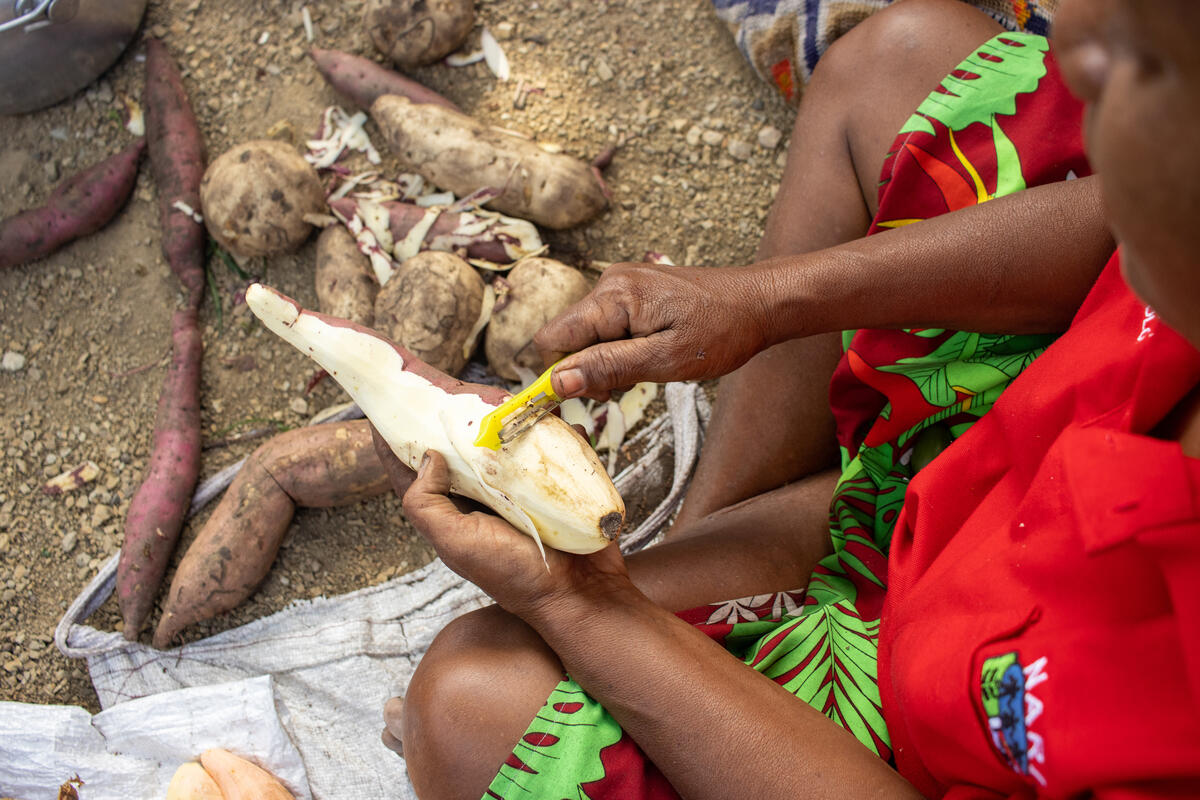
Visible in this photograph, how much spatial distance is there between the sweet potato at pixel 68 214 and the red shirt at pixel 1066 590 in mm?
1980

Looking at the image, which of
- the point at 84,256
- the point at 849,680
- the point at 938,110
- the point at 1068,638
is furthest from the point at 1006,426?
the point at 84,256

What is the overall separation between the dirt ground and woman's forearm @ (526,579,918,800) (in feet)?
2.78

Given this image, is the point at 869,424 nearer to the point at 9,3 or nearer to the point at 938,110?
the point at 938,110

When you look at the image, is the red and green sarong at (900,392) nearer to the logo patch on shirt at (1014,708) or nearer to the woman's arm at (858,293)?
the woman's arm at (858,293)

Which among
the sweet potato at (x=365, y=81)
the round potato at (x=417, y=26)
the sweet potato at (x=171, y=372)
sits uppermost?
the round potato at (x=417, y=26)

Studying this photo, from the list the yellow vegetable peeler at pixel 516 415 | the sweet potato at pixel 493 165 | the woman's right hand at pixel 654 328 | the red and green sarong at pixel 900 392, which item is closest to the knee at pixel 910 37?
the red and green sarong at pixel 900 392

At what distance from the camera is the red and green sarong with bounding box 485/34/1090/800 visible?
1.03 metres

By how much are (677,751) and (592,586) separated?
23 centimetres

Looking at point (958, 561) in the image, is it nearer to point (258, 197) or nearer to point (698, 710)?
point (698, 710)

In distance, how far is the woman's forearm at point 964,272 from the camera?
1.00m

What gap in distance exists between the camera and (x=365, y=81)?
2.01 meters

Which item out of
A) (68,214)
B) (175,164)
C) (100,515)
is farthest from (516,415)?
(68,214)

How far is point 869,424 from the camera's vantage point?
4.24 ft

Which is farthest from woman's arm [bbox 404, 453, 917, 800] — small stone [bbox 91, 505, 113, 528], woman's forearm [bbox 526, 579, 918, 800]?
small stone [bbox 91, 505, 113, 528]
